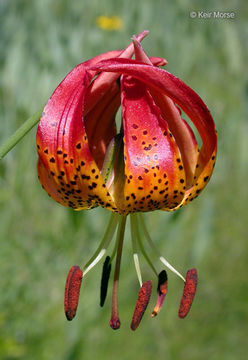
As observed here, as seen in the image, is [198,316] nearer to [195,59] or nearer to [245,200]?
[245,200]

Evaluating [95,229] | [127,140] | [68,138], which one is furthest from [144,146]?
[95,229]

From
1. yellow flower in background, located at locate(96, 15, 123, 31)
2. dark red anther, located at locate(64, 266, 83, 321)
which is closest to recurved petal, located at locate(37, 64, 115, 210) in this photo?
dark red anther, located at locate(64, 266, 83, 321)

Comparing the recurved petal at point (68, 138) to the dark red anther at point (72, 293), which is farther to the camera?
the dark red anther at point (72, 293)

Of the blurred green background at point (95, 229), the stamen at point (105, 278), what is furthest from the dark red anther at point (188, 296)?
the blurred green background at point (95, 229)

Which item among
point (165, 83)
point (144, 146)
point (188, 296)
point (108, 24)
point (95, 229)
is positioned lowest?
point (95, 229)

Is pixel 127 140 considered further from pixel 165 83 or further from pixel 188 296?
pixel 188 296

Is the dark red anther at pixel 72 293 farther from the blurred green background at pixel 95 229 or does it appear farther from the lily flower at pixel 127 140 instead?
the blurred green background at pixel 95 229

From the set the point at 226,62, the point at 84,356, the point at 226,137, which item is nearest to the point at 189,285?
the point at 84,356

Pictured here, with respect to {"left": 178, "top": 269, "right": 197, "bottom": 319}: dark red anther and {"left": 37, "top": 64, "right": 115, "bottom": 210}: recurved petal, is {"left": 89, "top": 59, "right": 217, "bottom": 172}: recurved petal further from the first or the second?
{"left": 178, "top": 269, "right": 197, "bottom": 319}: dark red anther
